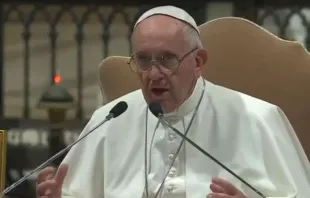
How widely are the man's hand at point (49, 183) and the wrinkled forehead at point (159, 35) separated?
331mm

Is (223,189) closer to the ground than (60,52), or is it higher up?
higher up

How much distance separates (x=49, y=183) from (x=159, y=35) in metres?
0.41

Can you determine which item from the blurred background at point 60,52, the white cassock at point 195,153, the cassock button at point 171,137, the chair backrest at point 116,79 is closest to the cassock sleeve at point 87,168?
the white cassock at point 195,153

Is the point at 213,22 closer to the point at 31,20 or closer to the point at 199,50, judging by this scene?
the point at 199,50

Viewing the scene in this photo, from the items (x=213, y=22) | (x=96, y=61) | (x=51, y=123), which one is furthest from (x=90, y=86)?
(x=213, y=22)

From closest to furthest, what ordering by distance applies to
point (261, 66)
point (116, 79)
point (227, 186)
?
point (227, 186)
point (261, 66)
point (116, 79)

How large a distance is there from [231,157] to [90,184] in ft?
1.21

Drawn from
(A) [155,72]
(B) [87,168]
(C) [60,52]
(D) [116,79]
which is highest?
(A) [155,72]

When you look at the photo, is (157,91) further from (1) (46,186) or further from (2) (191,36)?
(1) (46,186)

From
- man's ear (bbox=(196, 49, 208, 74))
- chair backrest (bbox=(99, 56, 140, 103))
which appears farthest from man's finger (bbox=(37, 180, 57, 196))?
chair backrest (bbox=(99, 56, 140, 103))

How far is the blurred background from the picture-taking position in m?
3.53

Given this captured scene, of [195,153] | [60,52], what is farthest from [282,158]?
[60,52]

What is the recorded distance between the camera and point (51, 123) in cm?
346

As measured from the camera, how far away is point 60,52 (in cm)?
389
